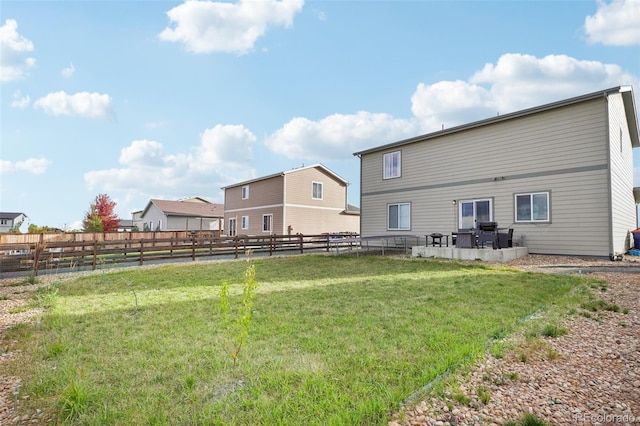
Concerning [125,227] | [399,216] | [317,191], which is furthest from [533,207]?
[125,227]

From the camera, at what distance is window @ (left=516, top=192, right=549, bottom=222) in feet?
38.3

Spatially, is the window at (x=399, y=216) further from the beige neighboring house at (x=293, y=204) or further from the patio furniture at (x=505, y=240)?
the beige neighboring house at (x=293, y=204)

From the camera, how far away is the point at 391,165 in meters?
16.9

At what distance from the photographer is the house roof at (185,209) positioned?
117 feet

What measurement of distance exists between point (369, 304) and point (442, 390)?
3011 millimetres

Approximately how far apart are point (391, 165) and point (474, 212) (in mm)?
4964

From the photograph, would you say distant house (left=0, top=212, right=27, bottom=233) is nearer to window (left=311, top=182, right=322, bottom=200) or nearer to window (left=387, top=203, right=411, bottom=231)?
window (left=311, top=182, right=322, bottom=200)

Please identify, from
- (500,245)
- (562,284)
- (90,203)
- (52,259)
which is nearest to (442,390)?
(562,284)

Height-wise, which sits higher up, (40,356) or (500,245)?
(500,245)

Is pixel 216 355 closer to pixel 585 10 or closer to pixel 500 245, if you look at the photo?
pixel 500 245

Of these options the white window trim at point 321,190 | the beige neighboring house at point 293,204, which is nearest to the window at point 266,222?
the beige neighboring house at point 293,204

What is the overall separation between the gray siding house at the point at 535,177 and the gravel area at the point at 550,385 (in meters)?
7.73

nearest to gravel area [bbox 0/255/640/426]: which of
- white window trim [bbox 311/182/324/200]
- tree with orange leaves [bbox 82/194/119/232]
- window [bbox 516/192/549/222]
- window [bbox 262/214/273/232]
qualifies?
window [bbox 516/192/549/222]

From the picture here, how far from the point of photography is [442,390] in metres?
2.59
